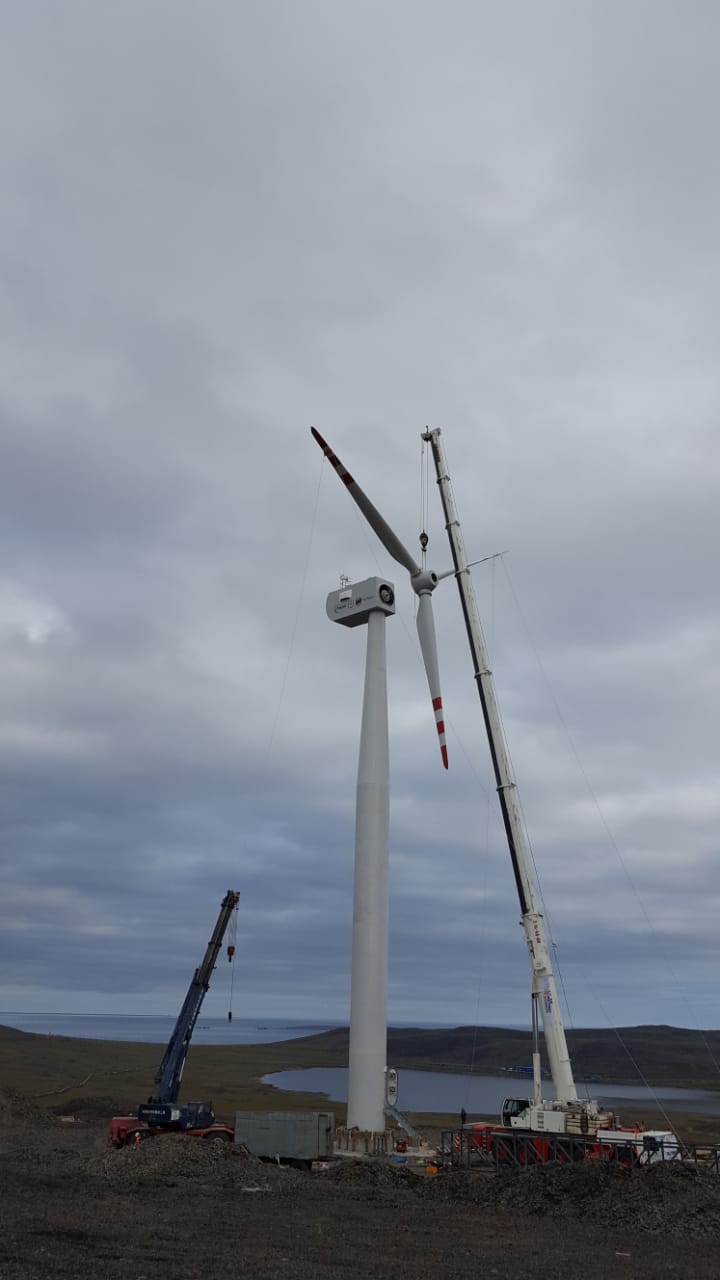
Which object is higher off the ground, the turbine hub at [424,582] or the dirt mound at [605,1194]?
the turbine hub at [424,582]

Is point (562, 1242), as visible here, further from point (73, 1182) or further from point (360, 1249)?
point (73, 1182)

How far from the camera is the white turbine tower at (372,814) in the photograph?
1775 inches

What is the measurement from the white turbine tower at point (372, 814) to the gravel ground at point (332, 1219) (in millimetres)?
6362

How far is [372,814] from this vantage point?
4825 centimetres

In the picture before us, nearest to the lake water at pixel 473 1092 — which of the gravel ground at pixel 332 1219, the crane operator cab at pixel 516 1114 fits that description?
the crane operator cab at pixel 516 1114

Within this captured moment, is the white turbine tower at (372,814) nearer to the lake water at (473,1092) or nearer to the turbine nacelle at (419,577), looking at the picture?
the turbine nacelle at (419,577)

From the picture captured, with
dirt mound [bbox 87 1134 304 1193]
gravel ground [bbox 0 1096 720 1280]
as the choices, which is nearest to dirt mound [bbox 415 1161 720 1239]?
gravel ground [bbox 0 1096 720 1280]

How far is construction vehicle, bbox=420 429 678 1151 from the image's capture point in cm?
3800

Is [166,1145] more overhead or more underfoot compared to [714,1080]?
more underfoot

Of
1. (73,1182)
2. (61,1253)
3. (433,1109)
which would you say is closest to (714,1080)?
(433,1109)

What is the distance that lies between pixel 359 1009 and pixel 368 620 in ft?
62.0

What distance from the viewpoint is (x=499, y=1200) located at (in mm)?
32625

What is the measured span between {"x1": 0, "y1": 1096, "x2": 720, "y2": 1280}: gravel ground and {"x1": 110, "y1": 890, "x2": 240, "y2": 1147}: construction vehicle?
4094 millimetres

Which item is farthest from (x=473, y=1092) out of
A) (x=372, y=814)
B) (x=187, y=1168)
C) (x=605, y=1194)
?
(x=605, y=1194)
